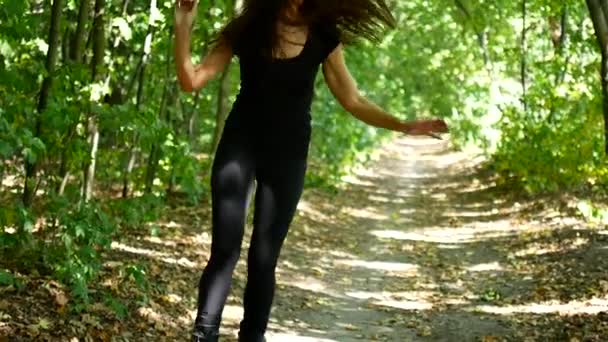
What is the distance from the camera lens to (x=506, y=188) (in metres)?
18.8

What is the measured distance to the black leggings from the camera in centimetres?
356

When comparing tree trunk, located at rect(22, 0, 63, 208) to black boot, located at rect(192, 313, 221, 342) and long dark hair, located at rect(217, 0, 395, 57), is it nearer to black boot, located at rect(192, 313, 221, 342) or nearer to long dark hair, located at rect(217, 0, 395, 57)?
long dark hair, located at rect(217, 0, 395, 57)

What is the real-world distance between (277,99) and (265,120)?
0.36ft

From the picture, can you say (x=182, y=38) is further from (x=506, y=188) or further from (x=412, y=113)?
(x=412, y=113)

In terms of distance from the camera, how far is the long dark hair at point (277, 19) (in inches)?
144

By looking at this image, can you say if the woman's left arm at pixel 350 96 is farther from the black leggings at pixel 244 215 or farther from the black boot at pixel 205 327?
the black boot at pixel 205 327

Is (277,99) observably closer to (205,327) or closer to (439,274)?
(205,327)

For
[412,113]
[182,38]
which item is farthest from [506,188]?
[412,113]

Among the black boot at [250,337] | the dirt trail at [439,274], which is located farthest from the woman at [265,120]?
the dirt trail at [439,274]

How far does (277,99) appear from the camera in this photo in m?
3.67

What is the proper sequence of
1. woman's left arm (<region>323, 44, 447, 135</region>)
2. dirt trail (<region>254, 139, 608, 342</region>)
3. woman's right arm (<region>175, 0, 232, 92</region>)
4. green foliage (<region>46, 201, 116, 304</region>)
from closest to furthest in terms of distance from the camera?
1. woman's right arm (<region>175, 0, 232, 92</region>)
2. woman's left arm (<region>323, 44, 447, 135</region>)
3. green foliage (<region>46, 201, 116, 304</region>)
4. dirt trail (<region>254, 139, 608, 342</region>)

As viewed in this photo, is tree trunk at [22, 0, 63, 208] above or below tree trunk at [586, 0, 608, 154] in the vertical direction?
below

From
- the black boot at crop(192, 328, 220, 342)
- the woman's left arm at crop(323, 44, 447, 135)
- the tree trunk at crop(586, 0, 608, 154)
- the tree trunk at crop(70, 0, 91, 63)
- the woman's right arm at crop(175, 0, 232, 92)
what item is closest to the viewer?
the woman's right arm at crop(175, 0, 232, 92)

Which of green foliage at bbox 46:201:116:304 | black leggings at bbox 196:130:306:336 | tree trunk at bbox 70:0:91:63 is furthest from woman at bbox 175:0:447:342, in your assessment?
tree trunk at bbox 70:0:91:63
